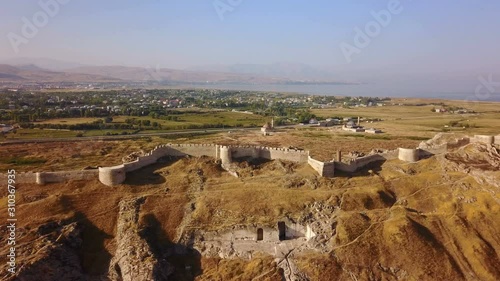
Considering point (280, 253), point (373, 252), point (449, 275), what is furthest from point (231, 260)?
point (449, 275)

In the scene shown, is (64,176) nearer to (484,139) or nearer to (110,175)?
(110,175)

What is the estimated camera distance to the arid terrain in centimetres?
3175

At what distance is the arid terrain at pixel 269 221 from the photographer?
31.8m

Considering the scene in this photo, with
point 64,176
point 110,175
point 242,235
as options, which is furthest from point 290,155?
point 64,176

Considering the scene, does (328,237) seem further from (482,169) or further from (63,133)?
(63,133)

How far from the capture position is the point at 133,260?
106 ft

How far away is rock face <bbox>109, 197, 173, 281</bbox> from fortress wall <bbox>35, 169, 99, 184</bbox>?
8.02 metres

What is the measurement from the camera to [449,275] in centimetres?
3083

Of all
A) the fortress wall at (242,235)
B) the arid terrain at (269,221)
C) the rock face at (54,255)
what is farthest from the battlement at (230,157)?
the fortress wall at (242,235)

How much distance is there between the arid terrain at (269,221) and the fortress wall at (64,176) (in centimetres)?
71

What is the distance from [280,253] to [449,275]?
43.2ft

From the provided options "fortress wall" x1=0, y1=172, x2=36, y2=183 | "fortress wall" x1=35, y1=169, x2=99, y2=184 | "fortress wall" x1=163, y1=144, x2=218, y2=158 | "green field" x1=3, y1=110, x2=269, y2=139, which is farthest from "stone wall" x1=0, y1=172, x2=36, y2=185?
"green field" x1=3, y1=110, x2=269, y2=139

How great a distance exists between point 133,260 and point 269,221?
1205cm

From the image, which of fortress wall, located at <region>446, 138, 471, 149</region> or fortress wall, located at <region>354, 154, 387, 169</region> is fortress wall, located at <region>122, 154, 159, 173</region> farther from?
fortress wall, located at <region>446, 138, 471, 149</region>
